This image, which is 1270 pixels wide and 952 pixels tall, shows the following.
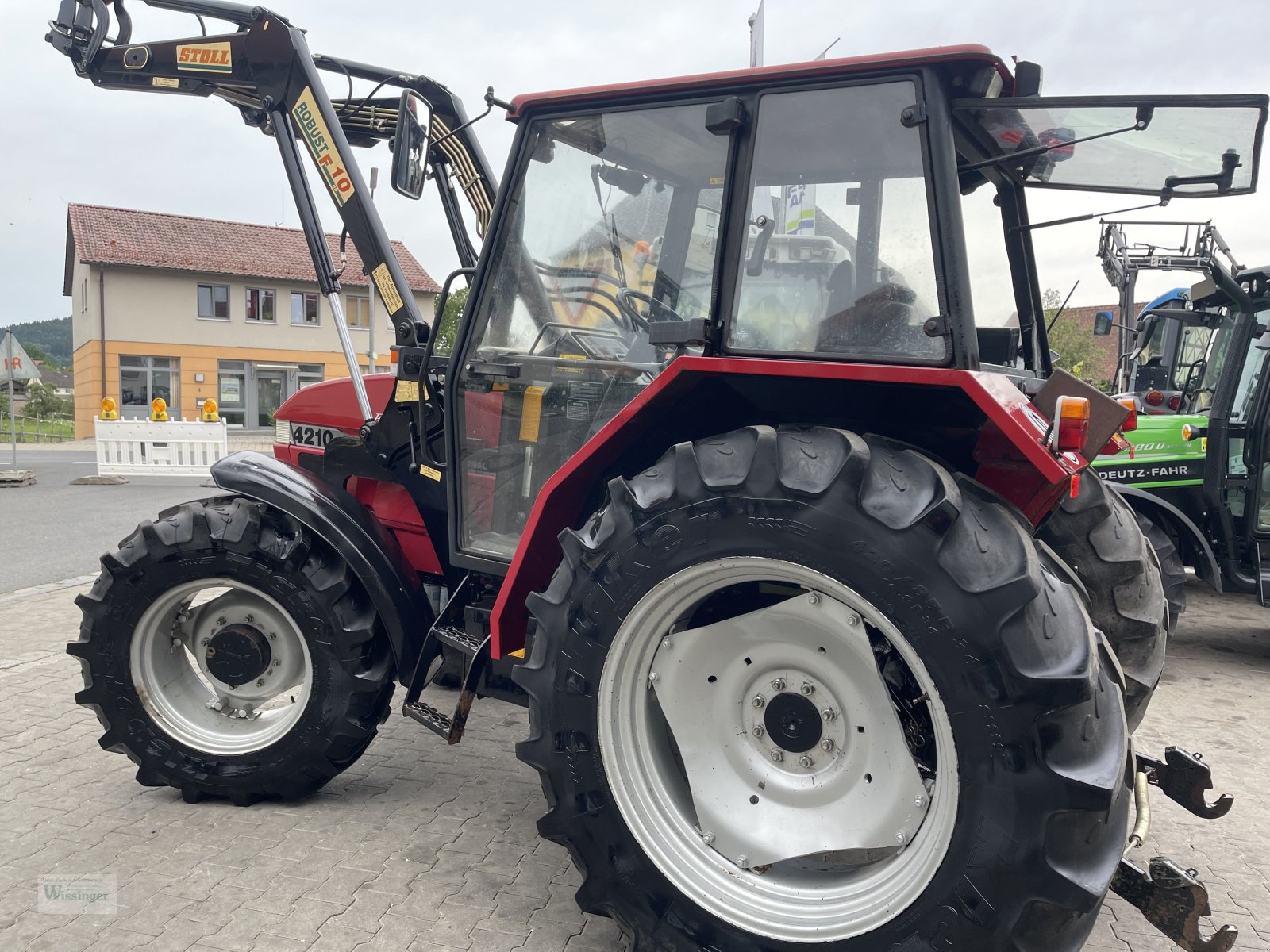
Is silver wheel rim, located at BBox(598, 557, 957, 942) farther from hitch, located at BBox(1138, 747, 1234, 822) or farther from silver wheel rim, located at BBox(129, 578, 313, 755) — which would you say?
silver wheel rim, located at BBox(129, 578, 313, 755)

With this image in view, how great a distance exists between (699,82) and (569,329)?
2.73ft

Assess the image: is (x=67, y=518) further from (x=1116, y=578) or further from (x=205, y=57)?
(x=1116, y=578)

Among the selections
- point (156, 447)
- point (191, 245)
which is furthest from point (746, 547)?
point (191, 245)

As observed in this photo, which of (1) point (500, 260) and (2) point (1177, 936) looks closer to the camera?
(2) point (1177, 936)

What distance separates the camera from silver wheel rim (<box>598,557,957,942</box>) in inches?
85.0

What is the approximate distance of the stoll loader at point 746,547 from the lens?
207 cm

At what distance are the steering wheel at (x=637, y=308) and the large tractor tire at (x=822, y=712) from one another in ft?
1.87

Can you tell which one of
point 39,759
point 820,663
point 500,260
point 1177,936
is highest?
point 500,260

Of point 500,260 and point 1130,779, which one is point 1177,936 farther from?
point 500,260

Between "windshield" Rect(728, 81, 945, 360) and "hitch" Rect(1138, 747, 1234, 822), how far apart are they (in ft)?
4.81

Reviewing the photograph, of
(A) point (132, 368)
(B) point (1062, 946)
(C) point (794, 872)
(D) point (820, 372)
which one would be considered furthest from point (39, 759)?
(A) point (132, 368)

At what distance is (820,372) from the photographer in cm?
236

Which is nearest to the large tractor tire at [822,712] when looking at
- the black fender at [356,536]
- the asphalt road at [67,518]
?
the black fender at [356,536]

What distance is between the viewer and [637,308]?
289 centimetres
